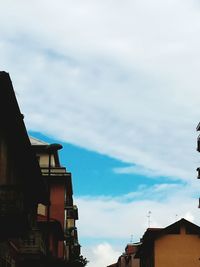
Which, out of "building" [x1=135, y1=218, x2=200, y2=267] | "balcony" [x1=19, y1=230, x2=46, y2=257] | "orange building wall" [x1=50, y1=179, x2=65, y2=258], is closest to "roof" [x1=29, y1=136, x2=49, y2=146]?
"orange building wall" [x1=50, y1=179, x2=65, y2=258]

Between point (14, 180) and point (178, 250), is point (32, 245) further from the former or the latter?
point (178, 250)

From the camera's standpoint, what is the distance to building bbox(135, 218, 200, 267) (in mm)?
61844

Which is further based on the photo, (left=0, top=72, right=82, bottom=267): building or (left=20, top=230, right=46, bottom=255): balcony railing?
(left=20, top=230, right=46, bottom=255): balcony railing

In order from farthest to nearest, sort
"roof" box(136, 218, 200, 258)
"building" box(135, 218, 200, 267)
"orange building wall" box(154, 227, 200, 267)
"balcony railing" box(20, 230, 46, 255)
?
"roof" box(136, 218, 200, 258) → "building" box(135, 218, 200, 267) → "orange building wall" box(154, 227, 200, 267) → "balcony railing" box(20, 230, 46, 255)

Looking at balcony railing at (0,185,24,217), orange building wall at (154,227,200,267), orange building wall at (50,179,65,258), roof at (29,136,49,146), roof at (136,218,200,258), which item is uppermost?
roof at (29,136,49,146)

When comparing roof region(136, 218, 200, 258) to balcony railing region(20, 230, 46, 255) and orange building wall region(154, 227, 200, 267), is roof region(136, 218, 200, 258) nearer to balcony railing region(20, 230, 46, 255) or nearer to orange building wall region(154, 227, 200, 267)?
orange building wall region(154, 227, 200, 267)

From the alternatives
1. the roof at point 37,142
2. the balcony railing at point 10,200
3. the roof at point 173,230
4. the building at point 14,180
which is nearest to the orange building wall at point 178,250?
the roof at point 173,230

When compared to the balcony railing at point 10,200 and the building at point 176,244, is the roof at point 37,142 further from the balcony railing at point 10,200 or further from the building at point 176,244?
the balcony railing at point 10,200

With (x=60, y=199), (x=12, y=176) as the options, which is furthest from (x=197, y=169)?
(x=12, y=176)

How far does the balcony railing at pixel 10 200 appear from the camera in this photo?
750 inches

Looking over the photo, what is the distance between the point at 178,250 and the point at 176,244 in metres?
0.69

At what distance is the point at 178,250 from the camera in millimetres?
62688

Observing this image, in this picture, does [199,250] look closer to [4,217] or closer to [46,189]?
[46,189]

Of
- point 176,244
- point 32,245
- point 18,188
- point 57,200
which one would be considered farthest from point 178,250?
point 18,188
